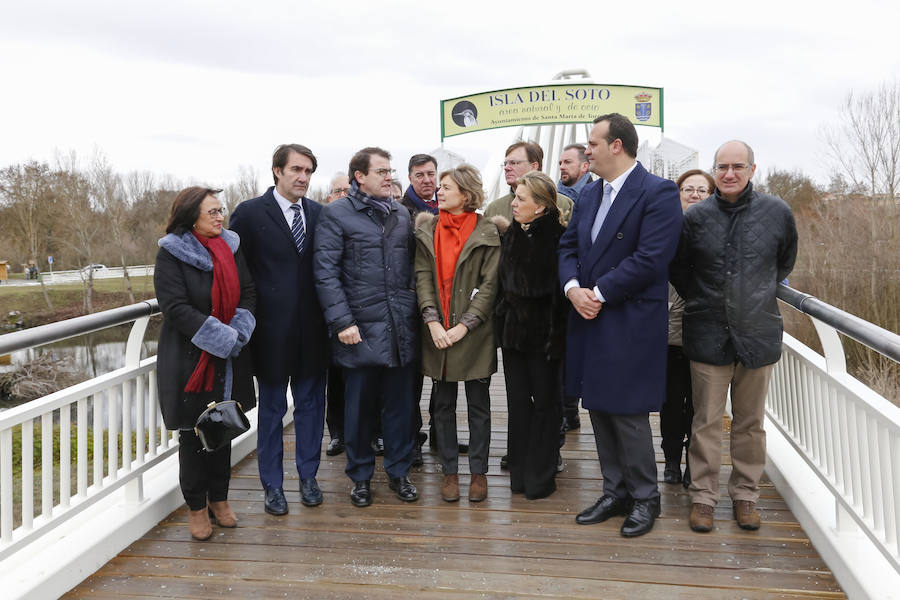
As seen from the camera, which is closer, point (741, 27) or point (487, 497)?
point (487, 497)

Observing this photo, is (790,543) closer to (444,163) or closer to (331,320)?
(331,320)

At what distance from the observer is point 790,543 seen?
2.71m

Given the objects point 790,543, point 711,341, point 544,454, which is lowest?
point 790,543

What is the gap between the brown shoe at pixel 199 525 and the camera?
9.23ft

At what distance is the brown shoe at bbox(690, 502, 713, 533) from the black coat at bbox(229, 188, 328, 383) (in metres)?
1.83

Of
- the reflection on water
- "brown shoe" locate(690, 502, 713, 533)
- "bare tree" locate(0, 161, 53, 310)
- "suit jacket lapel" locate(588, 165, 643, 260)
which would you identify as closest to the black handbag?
"suit jacket lapel" locate(588, 165, 643, 260)

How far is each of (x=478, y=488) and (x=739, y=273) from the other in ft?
4.95

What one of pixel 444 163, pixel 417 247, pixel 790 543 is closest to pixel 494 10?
pixel 444 163

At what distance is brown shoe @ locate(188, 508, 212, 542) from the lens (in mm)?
2812

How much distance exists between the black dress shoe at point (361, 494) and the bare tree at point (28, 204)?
105 ft

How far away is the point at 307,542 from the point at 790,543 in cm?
191

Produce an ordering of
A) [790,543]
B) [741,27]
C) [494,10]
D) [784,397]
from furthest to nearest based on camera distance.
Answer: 1. [741,27]
2. [494,10]
3. [784,397]
4. [790,543]

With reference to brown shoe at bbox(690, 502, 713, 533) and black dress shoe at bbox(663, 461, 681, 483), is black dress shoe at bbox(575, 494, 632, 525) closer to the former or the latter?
brown shoe at bbox(690, 502, 713, 533)

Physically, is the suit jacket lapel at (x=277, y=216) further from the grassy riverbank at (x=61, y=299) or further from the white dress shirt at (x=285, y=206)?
the grassy riverbank at (x=61, y=299)
